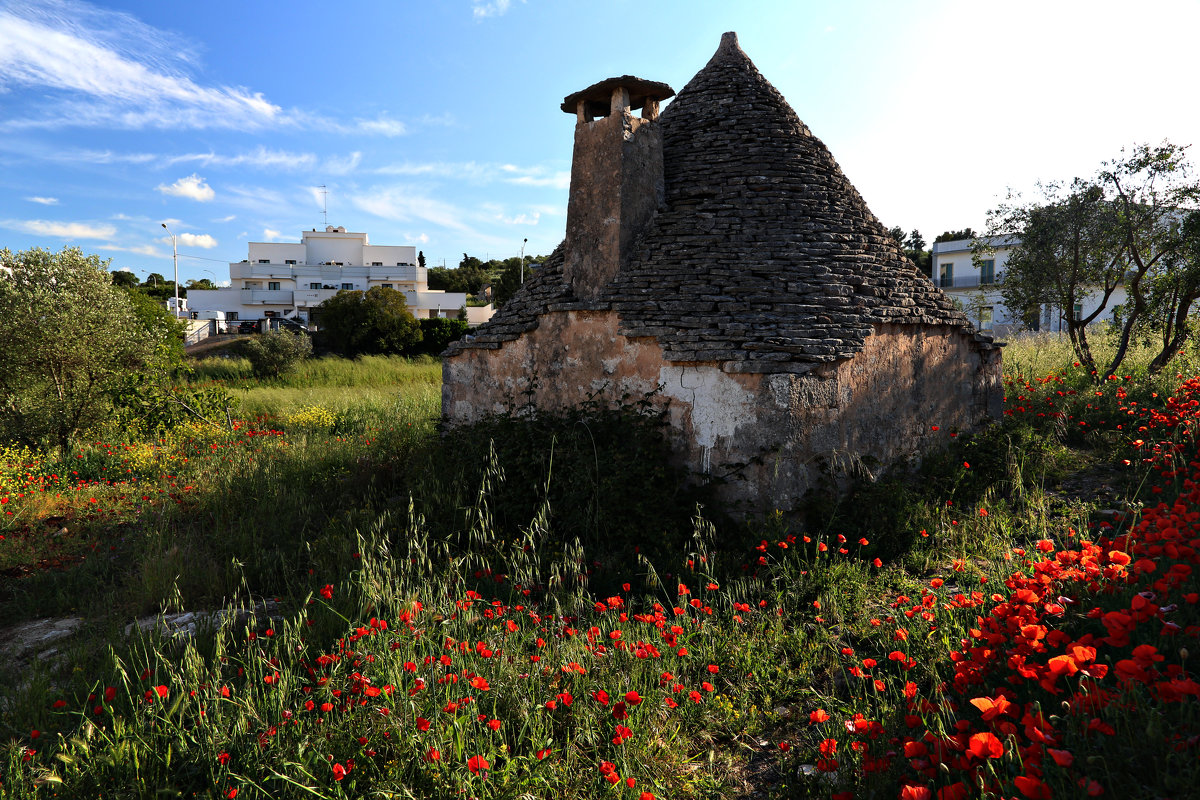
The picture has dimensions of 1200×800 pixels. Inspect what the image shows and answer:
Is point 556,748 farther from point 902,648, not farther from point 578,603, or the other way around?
point 902,648

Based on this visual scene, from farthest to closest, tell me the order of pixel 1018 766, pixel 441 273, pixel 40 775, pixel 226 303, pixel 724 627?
pixel 441 273, pixel 226 303, pixel 724 627, pixel 40 775, pixel 1018 766

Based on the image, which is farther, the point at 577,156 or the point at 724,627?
the point at 577,156

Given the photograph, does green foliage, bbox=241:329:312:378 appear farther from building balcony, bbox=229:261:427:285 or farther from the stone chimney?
building balcony, bbox=229:261:427:285

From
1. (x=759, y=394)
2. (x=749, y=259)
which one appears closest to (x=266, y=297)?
(x=749, y=259)

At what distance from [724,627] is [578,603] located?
1.16 metres

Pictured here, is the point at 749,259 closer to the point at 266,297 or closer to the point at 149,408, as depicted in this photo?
the point at 149,408

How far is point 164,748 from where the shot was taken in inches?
123

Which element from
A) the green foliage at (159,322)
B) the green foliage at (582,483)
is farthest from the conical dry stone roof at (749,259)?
the green foliage at (159,322)

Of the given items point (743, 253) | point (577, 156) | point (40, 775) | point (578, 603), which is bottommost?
point (40, 775)

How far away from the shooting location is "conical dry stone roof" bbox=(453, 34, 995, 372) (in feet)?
22.1

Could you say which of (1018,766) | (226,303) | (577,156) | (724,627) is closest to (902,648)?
(724,627)

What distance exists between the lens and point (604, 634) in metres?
4.41

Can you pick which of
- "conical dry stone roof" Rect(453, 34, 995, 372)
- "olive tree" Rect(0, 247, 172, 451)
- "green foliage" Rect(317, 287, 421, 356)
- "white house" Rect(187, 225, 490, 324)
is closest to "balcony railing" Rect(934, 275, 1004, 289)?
"green foliage" Rect(317, 287, 421, 356)

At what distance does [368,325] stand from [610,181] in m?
22.3
